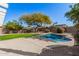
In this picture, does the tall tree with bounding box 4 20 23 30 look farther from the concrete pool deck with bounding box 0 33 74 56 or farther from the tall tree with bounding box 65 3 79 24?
the tall tree with bounding box 65 3 79 24

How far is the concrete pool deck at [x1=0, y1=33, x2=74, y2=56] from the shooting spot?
1.95 metres

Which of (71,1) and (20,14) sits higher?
(71,1)

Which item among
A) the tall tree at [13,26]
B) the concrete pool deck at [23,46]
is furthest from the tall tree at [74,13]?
the tall tree at [13,26]

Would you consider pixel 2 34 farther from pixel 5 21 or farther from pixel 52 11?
pixel 52 11

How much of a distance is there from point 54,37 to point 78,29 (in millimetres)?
248

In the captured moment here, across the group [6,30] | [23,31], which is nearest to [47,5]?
[23,31]

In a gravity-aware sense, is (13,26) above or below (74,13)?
below

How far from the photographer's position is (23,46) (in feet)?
6.44

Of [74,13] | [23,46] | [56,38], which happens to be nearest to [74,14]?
[74,13]

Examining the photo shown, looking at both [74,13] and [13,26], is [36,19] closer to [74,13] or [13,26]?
[13,26]

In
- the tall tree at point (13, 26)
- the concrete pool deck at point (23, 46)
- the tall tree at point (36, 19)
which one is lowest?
the concrete pool deck at point (23, 46)

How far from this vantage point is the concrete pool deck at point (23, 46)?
1.95m

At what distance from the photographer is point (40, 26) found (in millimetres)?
2000

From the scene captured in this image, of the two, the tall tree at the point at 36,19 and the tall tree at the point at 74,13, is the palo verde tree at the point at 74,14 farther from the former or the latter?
the tall tree at the point at 36,19
